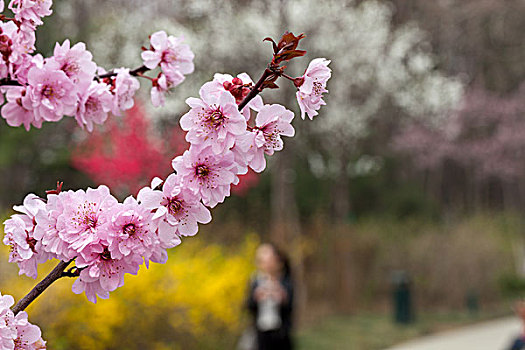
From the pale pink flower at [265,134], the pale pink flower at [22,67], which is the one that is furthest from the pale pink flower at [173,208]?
the pale pink flower at [22,67]

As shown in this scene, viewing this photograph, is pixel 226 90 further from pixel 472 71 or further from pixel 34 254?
pixel 472 71

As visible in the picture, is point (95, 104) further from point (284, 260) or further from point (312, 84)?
point (284, 260)

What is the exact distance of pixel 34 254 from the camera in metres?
1.17

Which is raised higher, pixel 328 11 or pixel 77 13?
pixel 77 13

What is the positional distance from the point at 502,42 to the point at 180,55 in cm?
1743

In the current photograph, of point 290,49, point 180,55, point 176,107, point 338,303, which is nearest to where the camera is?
point 290,49

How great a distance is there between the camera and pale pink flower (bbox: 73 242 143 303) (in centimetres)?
104

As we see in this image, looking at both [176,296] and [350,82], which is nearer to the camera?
[176,296]

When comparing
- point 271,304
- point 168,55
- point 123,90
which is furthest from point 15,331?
point 271,304

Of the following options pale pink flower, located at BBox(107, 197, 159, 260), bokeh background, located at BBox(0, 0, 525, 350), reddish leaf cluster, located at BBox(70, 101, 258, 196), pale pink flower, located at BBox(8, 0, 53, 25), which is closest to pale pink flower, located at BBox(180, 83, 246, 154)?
pale pink flower, located at BBox(107, 197, 159, 260)

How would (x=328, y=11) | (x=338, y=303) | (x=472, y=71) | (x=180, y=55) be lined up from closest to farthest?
(x=180, y=55), (x=328, y=11), (x=338, y=303), (x=472, y=71)

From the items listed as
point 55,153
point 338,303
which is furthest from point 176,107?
point 338,303

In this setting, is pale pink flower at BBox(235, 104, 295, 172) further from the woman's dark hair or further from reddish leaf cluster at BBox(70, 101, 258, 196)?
reddish leaf cluster at BBox(70, 101, 258, 196)

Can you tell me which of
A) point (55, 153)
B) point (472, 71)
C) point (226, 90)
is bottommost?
point (226, 90)
